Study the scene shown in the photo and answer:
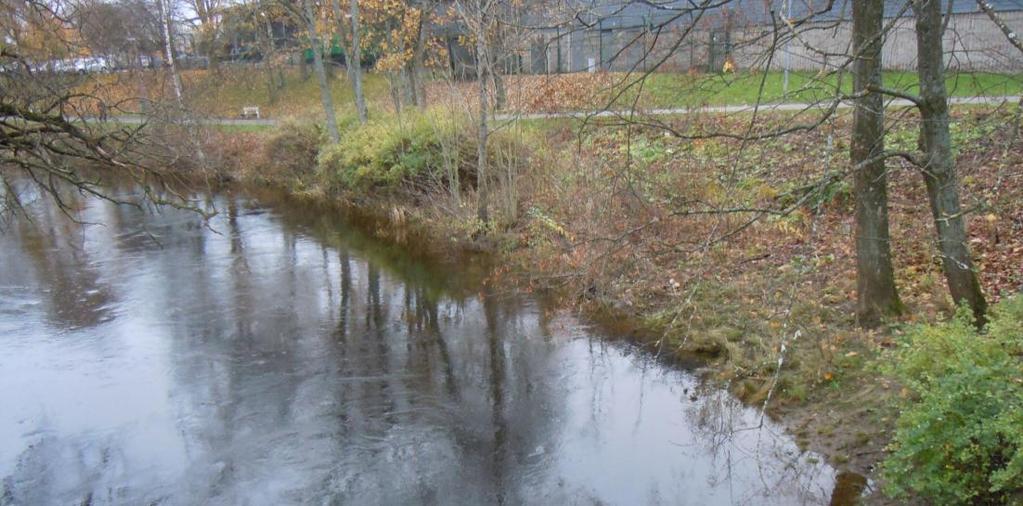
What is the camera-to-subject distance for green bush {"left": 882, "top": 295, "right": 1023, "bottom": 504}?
5.41m

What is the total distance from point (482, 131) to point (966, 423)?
39.6 ft

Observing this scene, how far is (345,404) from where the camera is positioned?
32.7 feet

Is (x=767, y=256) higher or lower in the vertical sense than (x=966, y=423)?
lower

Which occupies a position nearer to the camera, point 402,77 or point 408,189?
point 408,189

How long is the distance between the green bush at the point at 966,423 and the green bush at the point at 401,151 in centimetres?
1268

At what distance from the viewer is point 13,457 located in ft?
30.1

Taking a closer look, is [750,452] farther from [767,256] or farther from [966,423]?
[767,256]

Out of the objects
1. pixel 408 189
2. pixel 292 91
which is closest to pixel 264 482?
pixel 408 189

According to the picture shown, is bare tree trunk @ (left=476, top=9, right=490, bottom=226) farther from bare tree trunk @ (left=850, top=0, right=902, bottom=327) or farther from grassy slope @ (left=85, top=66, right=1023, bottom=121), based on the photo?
bare tree trunk @ (left=850, top=0, right=902, bottom=327)

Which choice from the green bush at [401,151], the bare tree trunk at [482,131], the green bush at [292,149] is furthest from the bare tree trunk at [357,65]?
the bare tree trunk at [482,131]

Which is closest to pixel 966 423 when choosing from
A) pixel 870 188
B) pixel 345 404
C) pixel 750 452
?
pixel 750 452

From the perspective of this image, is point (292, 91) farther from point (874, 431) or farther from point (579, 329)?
point (874, 431)

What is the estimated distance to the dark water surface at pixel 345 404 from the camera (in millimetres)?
8195

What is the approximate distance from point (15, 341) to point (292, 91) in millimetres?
25340
